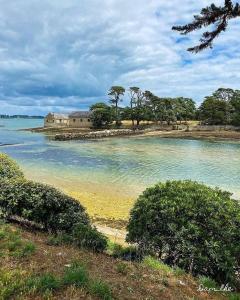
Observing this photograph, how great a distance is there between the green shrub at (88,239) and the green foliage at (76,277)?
2040mm

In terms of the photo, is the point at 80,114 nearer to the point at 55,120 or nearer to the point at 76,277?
the point at 55,120

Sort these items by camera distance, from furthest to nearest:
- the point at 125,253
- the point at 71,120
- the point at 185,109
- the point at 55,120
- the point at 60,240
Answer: the point at 55,120 < the point at 71,120 < the point at 185,109 < the point at 125,253 < the point at 60,240

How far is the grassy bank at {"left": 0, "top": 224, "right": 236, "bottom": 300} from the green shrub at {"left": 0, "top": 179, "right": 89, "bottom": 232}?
39.2 inches

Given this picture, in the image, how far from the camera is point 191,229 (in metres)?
7.51

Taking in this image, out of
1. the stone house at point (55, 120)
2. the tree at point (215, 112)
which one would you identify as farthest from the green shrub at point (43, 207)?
the stone house at point (55, 120)

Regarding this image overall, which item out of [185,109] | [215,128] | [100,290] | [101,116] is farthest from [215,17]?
[185,109]

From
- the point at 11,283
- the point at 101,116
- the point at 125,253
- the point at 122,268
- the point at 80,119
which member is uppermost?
the point at 101,116

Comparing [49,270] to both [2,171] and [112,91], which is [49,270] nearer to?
[2,171]

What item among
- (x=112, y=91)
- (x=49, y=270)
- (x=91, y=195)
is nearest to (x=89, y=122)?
(x=112, y=91)

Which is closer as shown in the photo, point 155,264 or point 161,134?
point 155,264

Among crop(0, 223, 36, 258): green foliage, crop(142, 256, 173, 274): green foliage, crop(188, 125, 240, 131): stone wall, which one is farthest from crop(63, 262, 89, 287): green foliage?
crop(188, 125, 240, 131): stone wall

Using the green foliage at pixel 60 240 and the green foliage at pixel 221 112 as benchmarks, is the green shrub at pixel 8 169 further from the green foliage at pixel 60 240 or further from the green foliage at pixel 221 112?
the green foliage at pixel 221 112

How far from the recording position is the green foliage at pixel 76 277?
5.59 meters

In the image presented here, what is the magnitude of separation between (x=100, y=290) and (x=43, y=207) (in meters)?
4.48
